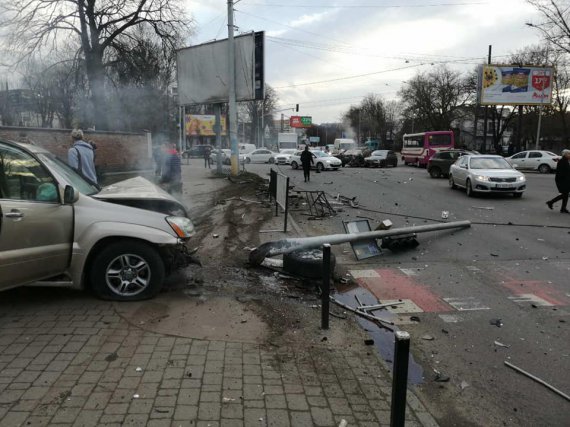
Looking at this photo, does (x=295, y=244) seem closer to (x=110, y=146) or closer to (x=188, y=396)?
(x=188, y=396)

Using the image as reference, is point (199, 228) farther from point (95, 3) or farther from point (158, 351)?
point (95, 3)

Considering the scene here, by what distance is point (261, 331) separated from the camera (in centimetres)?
392

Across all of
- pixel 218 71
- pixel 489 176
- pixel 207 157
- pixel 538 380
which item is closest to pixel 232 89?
pixel 218 71

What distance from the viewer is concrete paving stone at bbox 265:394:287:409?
109 inches

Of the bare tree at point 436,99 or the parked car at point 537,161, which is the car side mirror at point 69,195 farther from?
the bare tree at point 436,99

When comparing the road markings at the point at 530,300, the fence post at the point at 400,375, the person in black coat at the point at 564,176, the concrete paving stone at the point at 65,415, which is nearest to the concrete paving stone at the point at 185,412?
the concrete paving stone at the point at 65,415

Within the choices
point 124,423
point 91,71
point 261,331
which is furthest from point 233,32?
point 124,423

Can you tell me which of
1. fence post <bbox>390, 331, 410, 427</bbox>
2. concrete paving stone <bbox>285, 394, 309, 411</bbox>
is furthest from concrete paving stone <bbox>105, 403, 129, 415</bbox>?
fence post <bbox>390, 331, 410, 427</bbox>

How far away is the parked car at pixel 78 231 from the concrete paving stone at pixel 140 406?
179 cm

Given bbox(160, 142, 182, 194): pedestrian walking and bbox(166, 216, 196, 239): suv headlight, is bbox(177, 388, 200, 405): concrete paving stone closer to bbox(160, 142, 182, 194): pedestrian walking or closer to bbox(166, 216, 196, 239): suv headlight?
bbox(166, 216, 196, 239): suv headlight

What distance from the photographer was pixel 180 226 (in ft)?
15.0

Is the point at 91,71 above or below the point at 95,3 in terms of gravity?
below

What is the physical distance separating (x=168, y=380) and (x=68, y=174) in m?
2.59

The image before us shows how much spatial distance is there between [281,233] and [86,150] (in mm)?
3885
